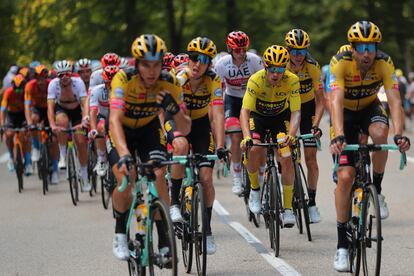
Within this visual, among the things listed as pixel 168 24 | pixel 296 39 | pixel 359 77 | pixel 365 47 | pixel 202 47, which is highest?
pixel 168 24

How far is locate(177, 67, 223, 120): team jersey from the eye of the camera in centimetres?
1023

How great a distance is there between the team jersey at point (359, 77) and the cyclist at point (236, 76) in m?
3.83

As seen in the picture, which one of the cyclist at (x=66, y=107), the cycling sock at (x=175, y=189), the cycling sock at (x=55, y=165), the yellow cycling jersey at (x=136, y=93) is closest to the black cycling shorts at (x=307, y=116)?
the cycling sock at (x=175, y=189)

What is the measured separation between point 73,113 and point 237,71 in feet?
11.9

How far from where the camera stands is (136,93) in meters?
8.02

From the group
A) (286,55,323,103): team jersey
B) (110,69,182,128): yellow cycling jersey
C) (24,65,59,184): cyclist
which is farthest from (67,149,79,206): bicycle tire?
(110,69,182,128): yellow cycling jersey

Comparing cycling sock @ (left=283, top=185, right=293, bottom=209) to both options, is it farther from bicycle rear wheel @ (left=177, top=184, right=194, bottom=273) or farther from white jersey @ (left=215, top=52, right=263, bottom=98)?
white jersey @ (left=215, top=52, right=263, bottom=98)

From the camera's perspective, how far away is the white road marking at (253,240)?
9.07m

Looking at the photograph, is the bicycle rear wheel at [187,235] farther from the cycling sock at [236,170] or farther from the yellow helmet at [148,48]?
the cycling sock at [236,170]

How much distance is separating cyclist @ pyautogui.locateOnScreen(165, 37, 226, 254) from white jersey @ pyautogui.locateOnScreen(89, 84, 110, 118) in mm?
2754

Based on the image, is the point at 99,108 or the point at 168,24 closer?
the point at 99,108

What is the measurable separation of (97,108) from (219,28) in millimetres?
32425

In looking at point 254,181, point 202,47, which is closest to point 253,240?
point 254,181

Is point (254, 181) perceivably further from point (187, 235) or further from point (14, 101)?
point (14, 101)
